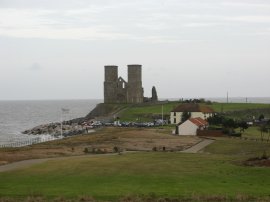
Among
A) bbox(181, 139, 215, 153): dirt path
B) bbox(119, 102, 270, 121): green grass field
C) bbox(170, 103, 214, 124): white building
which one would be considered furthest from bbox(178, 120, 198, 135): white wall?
bbox(119, 102, 270, 121): green grass field

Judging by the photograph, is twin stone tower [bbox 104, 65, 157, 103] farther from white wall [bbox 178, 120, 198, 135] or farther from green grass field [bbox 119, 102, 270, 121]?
white wall [bbox 178, 120, 198, 135]

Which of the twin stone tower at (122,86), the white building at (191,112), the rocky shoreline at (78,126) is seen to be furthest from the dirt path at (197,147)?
the twin stone tower at (122,86)

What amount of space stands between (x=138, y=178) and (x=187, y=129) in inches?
1904

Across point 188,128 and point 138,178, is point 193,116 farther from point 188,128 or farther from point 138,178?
point 138,178

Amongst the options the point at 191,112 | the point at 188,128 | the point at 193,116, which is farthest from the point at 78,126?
the point at 188,128

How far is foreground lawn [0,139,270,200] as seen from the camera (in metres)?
28.2

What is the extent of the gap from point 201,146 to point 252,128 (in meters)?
30.8

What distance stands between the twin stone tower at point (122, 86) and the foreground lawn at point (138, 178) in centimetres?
10552

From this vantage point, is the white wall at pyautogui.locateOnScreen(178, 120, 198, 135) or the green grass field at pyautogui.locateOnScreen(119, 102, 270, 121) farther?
the green grass field at pyautogui.locateOnScreen(119, 102, 270, 121)

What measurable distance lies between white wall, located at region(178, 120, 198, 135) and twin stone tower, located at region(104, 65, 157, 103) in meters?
69.5

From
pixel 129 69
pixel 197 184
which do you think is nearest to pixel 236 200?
pixel 197 184

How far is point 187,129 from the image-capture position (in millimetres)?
81188

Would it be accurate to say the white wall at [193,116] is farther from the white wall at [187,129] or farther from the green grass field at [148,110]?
the white wall at [187,129]

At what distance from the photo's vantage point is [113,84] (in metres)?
152
